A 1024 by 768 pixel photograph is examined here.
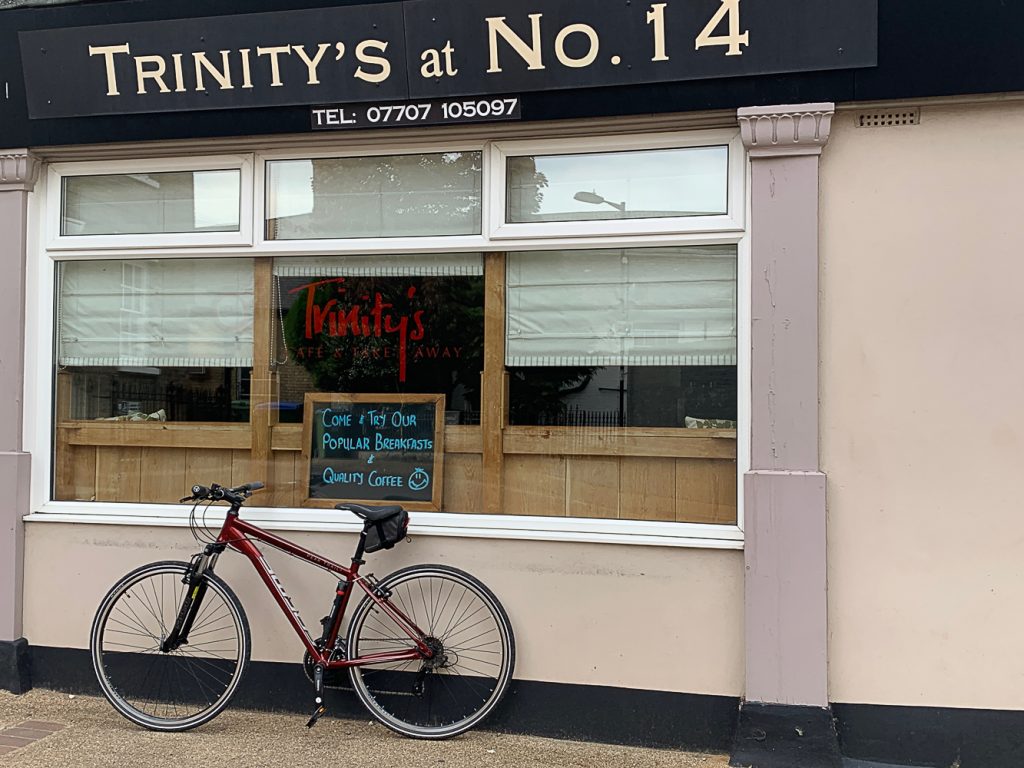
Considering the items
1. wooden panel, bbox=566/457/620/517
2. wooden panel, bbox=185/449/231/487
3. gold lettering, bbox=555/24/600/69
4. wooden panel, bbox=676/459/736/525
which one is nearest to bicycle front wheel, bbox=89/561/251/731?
wooden panel, bbox=185/449/231/487

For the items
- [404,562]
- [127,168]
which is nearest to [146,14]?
[127,168]

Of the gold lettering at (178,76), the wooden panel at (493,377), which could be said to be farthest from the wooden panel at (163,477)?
the gold lettering at (178,76)

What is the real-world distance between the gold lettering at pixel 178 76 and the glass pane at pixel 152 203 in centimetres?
46

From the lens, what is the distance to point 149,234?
462cm

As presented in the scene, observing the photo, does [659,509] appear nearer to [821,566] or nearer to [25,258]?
[821,566]

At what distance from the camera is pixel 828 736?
3.64 meters

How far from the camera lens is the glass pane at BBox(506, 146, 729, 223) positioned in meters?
4.03

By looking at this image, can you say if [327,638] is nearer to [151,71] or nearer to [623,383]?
[623,383]

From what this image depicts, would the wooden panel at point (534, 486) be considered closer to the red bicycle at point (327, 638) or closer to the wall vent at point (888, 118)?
the red bicycle at point (327, 638)

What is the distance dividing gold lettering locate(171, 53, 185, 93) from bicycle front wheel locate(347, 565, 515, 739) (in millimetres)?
2831

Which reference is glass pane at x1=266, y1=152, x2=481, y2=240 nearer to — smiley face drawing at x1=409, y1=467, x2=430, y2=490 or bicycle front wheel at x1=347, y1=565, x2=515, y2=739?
smiley face drawing at x1=409, y1=467, x2=430, y2=490

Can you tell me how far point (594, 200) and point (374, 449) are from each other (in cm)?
182

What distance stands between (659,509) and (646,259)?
1300 mm

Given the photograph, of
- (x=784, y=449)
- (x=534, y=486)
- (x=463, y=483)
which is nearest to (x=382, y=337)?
(x=463, y=483)
